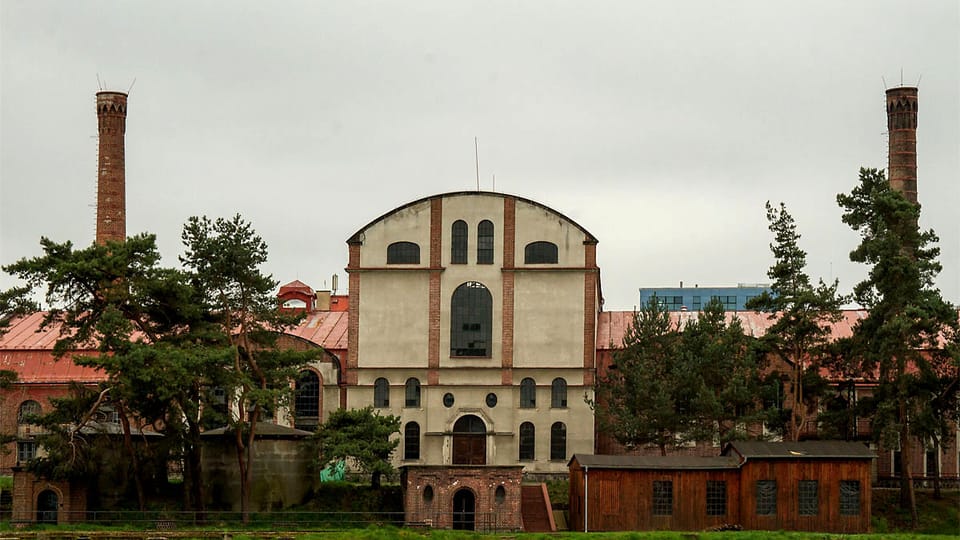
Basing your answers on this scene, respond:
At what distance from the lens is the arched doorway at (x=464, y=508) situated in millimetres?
53844

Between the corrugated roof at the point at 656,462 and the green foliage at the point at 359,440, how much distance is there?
750cm

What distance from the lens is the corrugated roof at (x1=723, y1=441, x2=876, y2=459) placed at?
5350cm

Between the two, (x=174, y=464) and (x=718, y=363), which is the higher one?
(x=718, y=363)

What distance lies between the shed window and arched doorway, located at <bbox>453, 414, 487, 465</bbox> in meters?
14.5

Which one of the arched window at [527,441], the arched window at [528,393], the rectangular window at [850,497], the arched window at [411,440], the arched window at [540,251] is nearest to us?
the rectangular window at [850,497]

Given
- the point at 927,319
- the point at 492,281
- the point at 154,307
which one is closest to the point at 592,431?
the point at 492,281

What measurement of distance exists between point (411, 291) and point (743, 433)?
16277mm

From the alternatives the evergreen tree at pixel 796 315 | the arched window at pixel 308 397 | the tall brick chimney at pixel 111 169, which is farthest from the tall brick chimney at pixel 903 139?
the tall brick chimney at pixel 111 169

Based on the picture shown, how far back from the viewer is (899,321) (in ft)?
180

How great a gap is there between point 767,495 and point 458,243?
62.4 feet

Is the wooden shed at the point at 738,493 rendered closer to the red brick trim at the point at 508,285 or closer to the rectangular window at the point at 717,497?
the rectangular window at the point at 717,497

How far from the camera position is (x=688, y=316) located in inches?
2827

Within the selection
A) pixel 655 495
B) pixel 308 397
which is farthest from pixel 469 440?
pixel 655 495

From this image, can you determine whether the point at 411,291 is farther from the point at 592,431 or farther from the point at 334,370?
the point at 592,431
